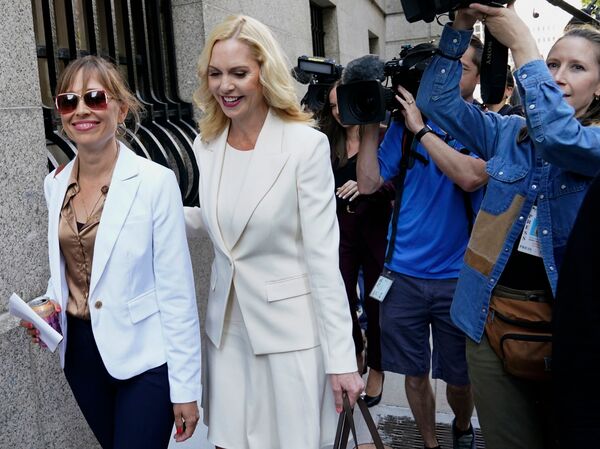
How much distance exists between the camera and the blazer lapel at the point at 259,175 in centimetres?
231

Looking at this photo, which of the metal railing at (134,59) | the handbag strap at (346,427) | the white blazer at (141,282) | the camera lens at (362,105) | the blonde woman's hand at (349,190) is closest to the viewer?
the handbag strap at (346,427)

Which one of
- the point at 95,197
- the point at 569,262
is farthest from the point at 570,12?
the point at 95,197

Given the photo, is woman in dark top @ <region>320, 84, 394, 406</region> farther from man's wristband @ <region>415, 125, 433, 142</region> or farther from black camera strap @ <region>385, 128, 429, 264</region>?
man's wristband @ <region>415, 125, 433, 142</region>

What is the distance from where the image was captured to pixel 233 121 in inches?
98.6

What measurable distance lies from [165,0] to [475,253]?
3687 millimetres

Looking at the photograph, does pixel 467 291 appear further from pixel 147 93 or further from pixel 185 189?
pixel 147 93

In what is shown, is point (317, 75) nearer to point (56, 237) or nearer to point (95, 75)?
point (95, 75)

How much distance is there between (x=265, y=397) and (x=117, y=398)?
531 mm

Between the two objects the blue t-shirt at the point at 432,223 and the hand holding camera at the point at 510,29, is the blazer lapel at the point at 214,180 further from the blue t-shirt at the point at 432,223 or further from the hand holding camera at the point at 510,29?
the blue t-shirt at the point at 432,223

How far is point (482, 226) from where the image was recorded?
2.36 meters

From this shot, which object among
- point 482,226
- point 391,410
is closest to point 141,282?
point 482,226

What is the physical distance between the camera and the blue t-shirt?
327 cm

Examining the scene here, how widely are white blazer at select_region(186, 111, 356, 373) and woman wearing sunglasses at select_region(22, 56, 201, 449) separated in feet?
0.70

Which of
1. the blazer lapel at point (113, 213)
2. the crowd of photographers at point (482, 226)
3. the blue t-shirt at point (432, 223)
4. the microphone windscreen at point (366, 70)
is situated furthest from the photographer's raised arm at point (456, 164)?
the blazer lapel at point (113, 213)
